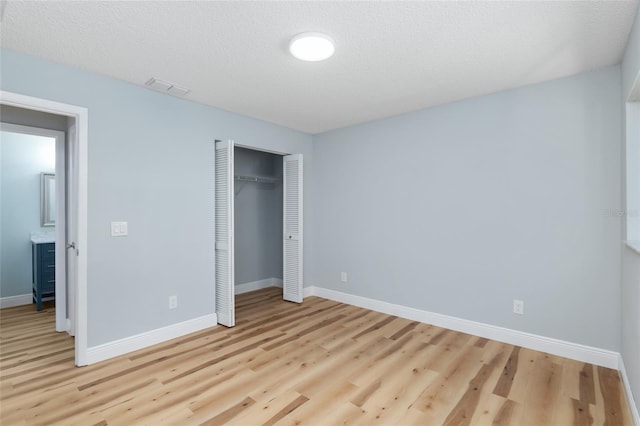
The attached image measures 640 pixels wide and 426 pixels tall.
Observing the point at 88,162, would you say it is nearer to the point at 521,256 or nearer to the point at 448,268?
the point at 448,268

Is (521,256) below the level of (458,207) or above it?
below

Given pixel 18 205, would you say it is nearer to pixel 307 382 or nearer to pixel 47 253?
pixel 47 253

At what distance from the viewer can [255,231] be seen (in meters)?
5.16

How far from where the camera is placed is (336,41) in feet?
7.02

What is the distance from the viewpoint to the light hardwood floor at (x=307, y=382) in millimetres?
1949

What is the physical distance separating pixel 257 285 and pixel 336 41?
13.1 feet

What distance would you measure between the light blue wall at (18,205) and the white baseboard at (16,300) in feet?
0.14

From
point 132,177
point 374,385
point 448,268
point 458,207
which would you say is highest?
point 132,177

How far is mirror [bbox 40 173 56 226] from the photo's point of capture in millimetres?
4473

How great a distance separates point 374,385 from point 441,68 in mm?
2568

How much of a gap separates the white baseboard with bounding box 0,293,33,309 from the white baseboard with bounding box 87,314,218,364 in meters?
2.71

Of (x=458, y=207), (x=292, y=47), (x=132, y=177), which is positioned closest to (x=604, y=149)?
(x=458, y=207)

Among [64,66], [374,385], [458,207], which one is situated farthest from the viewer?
[458,207]

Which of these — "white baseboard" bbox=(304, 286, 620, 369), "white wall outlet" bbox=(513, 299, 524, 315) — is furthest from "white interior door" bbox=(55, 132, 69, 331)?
"white wall outlet" bbox=(513, 299, 524, 315)
